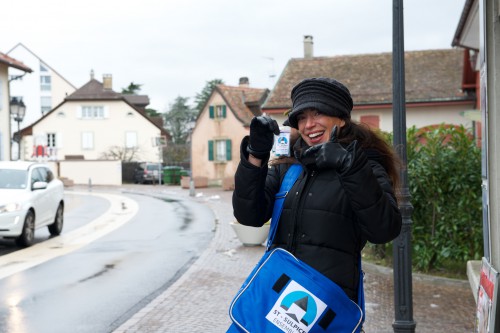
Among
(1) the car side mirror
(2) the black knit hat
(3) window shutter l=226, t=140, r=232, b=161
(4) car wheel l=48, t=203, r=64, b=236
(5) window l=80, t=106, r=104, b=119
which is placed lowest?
(4) car wheel l=48, t=203, r=64, b=236

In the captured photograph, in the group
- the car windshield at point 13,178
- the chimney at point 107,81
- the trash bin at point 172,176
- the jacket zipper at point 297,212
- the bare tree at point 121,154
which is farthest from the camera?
the chimney at point 107,81

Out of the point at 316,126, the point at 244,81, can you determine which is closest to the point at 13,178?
the point at 316,126

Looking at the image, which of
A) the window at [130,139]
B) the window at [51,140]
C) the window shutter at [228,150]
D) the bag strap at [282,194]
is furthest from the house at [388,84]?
the bag strap at [282,194]

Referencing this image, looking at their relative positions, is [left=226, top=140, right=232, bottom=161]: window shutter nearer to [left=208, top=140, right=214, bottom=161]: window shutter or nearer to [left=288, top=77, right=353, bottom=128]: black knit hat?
[left=208, top=140, right=214, bottom=161]: window shutter

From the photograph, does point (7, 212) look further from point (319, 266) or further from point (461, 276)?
point (319, 266)

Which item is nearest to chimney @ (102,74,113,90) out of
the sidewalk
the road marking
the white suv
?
the road marking

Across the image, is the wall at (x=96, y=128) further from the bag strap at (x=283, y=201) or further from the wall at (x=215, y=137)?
the bag strap at (x=283, y=201)

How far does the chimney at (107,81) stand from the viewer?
71.9 metres

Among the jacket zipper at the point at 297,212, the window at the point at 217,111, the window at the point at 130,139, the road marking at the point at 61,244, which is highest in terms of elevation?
the window at the point at 217,111

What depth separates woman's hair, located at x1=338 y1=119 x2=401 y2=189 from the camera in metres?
3.37

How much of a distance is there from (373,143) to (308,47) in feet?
139

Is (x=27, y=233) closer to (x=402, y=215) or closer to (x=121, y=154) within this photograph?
(x=402, y=215)

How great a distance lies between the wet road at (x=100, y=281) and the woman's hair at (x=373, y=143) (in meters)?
4.83

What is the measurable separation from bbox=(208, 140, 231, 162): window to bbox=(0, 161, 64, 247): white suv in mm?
34827
